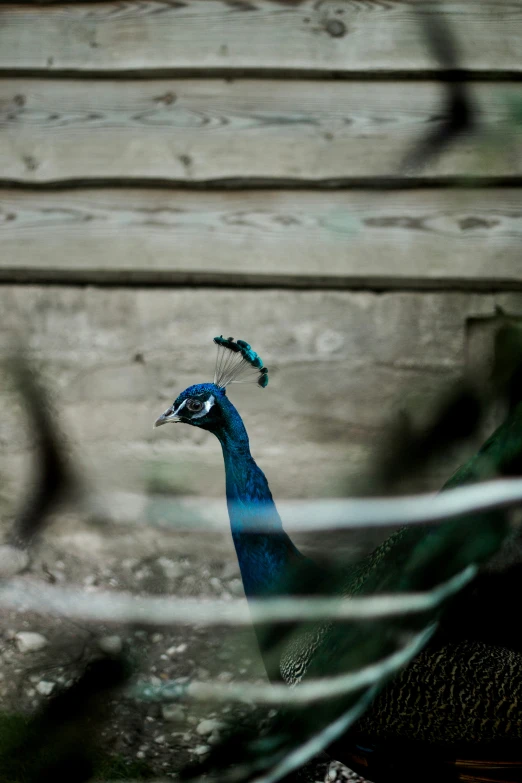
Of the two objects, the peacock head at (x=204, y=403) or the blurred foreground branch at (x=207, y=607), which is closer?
the blurred foreground branch at (x=207, y=607)

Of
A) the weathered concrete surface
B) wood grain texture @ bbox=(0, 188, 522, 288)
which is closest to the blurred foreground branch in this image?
the weathered concrete surface

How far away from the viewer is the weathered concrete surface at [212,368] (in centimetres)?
230

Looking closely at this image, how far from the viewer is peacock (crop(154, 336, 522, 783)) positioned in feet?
2.96

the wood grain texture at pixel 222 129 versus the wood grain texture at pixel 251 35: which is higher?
the wood grain texture at pixel 251 35

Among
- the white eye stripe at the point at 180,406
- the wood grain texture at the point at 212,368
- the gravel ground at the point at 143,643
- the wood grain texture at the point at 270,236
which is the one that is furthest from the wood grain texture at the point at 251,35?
the gravel ground at the point at 143,643

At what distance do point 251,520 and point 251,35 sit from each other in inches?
54.1

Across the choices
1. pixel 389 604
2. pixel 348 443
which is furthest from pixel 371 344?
pixel 389 604

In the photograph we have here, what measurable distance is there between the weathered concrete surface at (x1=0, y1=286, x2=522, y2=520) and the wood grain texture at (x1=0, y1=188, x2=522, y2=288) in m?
0.07

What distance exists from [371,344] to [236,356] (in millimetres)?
581

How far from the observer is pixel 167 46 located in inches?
84.3

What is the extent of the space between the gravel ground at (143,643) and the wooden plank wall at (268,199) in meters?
0.40

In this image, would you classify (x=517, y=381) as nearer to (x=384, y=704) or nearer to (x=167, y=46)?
(x=384, y=704)

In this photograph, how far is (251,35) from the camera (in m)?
2.12

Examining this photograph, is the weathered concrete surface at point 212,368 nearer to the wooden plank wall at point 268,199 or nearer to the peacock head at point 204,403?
the wooden plank wall at point 268,199
